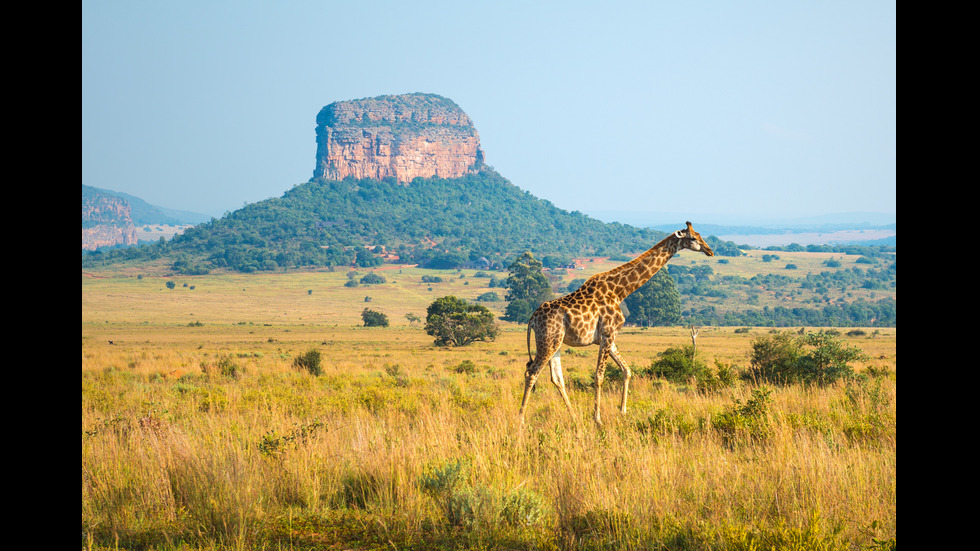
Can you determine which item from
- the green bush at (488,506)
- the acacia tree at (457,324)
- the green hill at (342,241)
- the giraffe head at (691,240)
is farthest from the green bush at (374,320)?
the green hill at (342,241)

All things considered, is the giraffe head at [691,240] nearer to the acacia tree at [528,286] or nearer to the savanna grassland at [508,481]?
the savanna grassland at [508,481]

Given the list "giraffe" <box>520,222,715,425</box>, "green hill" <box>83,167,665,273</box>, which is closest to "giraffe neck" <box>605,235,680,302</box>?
"giraffe" <box>520,222,715,425</box>

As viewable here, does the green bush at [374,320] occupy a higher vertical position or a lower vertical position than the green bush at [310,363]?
lower

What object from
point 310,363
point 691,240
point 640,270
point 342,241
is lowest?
point 310,363

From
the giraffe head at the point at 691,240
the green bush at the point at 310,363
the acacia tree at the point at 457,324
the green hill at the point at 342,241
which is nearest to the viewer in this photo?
the giraffe head at the point at 691,240

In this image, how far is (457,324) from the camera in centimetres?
4625

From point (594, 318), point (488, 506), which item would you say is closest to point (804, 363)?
point (594, 318)

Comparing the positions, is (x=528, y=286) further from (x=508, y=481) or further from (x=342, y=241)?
(x=508, y=481)

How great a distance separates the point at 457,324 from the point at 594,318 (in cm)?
3853

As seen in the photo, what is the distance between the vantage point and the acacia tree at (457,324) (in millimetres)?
45053

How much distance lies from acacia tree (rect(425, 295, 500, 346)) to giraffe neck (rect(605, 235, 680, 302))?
3625 cm

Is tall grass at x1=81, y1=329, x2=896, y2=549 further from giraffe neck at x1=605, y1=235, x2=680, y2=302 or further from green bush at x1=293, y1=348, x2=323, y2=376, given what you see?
green bush at x1=293, y1=348, x2=323, y2=376

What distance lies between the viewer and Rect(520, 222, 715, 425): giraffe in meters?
7.82
